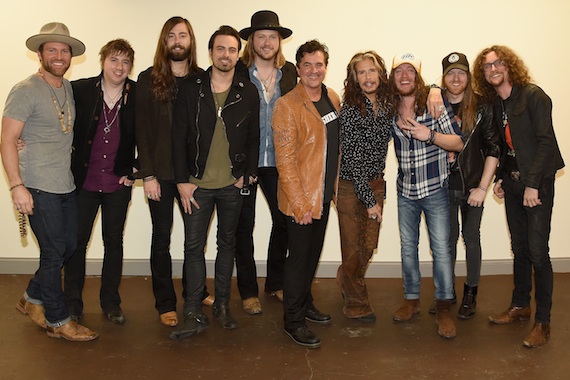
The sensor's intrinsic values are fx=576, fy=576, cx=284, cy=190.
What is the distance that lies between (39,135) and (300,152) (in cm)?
149

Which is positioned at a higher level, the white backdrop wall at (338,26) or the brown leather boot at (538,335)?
the white backdrop wall at (338,26)

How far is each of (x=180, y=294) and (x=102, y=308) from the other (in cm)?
69

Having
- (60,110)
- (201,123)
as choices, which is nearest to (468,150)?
(201,123)

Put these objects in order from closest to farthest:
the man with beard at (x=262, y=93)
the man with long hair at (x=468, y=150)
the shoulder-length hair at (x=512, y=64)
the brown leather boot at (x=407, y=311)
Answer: the shoulder-length hair at (x=512, y=64), the man with long hair at (x=468, y=150), the man with beard at (x=262, y=93), the brown leather boot at (x=407, y=311)

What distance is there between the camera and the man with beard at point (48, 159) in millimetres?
3207

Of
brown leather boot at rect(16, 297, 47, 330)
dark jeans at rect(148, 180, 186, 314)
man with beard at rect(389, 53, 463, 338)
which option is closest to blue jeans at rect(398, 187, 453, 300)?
man with beard at rect(389, 53, 463, 338)

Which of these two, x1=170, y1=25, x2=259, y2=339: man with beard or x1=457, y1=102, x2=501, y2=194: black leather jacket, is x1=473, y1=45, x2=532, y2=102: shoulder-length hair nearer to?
x1=457, y1=102, x2=501, y2=194: black leather jacket

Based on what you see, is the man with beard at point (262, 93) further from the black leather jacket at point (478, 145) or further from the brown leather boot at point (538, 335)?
the brown leather boot at point (538, 335)

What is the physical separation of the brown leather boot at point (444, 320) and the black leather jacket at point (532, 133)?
937 millimetres

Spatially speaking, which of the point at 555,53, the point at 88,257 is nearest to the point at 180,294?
the point at 88,257

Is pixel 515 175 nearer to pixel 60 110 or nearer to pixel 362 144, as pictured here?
pixel 362 144

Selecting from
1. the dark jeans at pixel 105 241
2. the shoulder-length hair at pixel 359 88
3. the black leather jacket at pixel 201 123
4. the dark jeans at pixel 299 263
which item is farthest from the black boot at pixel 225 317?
the shoulder-length hair at pixel 359 88

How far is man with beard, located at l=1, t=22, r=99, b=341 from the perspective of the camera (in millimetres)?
3207

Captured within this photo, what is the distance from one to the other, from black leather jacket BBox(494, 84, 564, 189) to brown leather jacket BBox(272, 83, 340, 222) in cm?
116
